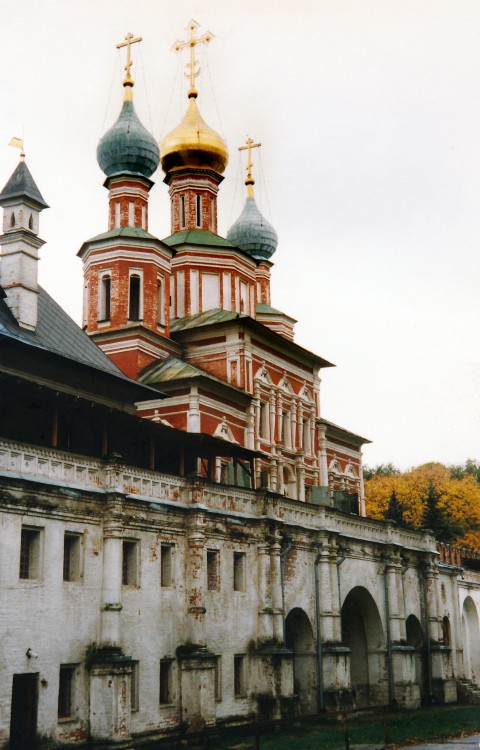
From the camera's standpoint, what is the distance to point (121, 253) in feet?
129

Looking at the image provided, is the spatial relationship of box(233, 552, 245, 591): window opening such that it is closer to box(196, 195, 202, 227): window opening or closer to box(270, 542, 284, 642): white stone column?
box(270, 542, 284, 642): white stone column

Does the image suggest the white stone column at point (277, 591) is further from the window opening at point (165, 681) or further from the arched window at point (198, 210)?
the arched window at point (198, 210)

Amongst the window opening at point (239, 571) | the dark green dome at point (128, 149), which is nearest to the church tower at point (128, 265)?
the dark green dome at point (128, 149)

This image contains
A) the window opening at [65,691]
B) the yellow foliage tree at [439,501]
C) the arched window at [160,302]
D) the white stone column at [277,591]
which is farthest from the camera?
the yellow foliage tree at [439,501]

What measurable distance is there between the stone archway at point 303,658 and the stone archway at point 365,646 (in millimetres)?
4411

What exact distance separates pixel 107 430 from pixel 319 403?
67.4 feet

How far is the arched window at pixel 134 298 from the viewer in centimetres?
3900

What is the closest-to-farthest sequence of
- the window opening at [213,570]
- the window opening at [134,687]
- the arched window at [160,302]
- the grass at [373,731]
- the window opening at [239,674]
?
1. the window opening at [134,687]
2. the grass at [373,731]
3. the window opening at [213,570]
4. the window opening at [239,674]
5. the arched window at [160,302]

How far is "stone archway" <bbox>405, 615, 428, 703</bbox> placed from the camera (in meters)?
37.8

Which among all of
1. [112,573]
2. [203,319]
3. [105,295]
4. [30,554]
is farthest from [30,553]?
[203,319]

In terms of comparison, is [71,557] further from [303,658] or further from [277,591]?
[303,658]

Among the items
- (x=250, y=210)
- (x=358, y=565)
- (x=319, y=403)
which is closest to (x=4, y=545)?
(x=358, y=565)

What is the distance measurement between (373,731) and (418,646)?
1140 centimetres

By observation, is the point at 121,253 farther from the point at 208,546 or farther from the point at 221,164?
the point at 208,546
